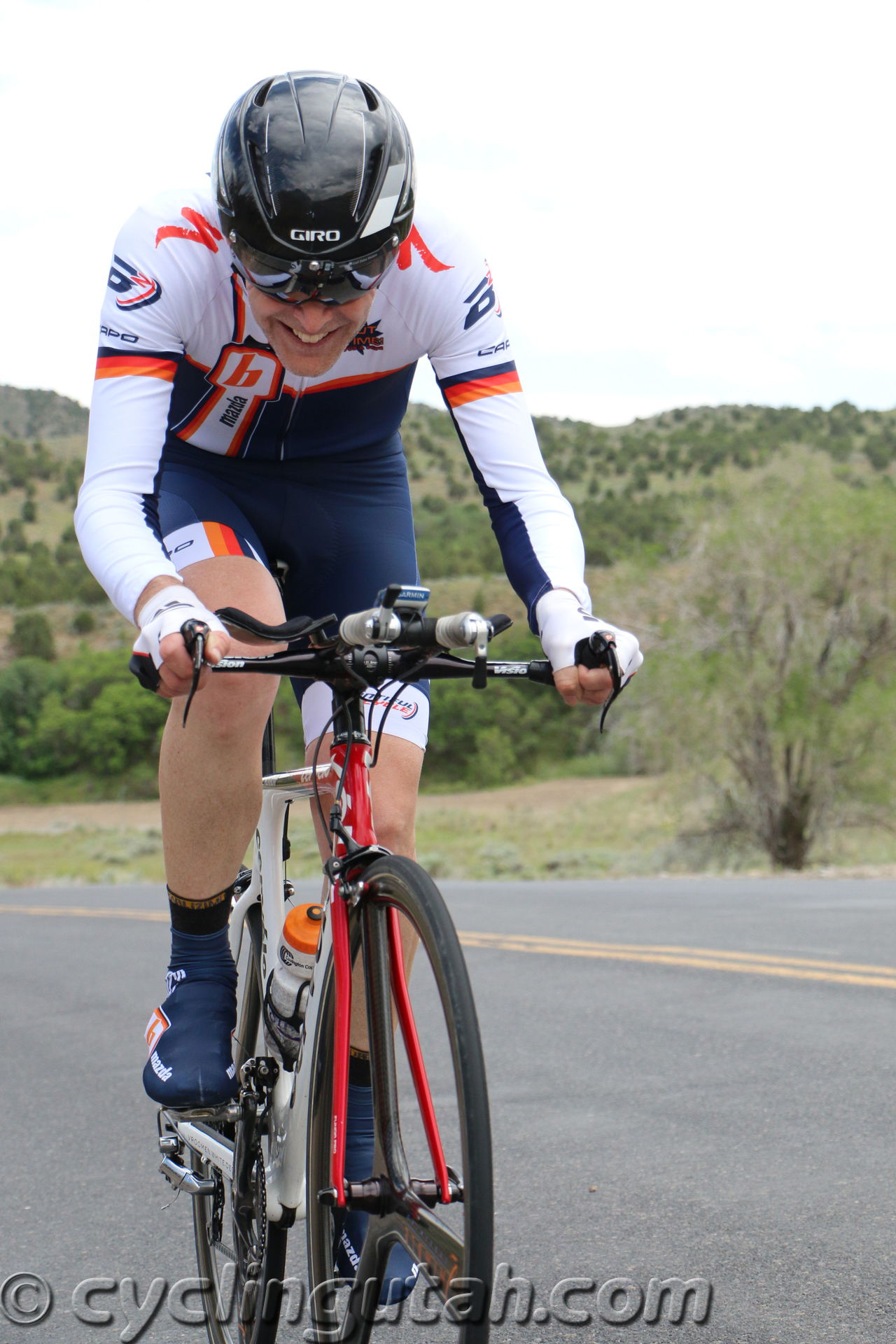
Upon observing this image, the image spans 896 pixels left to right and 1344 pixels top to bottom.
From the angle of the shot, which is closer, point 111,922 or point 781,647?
point 111,922

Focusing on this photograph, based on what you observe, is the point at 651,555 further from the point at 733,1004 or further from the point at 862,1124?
the point at 862,1124

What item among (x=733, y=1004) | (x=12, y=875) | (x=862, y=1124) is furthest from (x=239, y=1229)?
(x=12, y=875)

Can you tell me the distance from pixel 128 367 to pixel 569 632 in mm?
988

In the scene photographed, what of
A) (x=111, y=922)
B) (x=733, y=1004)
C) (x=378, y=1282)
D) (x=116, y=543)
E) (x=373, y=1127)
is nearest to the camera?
(x=378, y=1282)

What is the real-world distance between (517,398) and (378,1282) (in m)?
1.69

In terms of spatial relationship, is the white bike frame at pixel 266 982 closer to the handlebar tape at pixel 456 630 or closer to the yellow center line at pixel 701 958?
the handlebar tape at pixel 456 630

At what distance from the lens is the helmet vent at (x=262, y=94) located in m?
2.25

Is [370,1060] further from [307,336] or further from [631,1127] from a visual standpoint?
[631,1127]

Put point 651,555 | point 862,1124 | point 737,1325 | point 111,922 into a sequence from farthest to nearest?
point 651,555 < point 111,922 < point 862,1124 < point 737,1325

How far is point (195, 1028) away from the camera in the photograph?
8.52ft

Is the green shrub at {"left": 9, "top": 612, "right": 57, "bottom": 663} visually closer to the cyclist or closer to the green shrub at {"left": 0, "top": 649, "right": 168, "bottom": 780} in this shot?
the green shrub at {"left": 0, "top": 649, "right": 168, "bottom": 780}

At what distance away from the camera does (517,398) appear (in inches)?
109

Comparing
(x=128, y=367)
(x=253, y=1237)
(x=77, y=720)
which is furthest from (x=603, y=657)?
(x=77, y=720)

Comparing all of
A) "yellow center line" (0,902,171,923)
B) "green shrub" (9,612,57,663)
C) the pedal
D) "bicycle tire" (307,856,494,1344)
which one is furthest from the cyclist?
"green shrub" (9,612,57,663)
